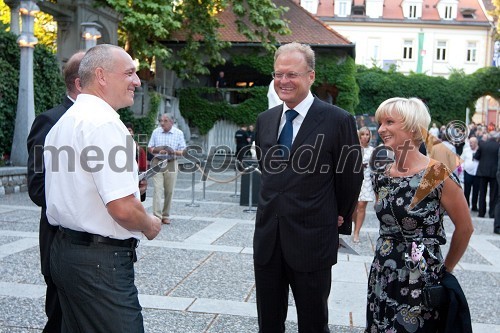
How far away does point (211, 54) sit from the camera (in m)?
22.8

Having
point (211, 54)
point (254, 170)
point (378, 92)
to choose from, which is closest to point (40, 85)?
point (254, 170)

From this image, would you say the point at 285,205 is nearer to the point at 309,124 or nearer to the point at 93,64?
the point at 309,124

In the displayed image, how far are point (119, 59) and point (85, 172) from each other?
22.0 inches

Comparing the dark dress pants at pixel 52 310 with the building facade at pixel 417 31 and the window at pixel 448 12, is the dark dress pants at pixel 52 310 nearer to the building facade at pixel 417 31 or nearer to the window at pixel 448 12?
the building facade at pixel 417 31

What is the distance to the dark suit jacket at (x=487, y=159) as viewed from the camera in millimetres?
12836

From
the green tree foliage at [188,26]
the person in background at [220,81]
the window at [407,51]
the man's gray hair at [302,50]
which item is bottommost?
the man's gray hair at [302,50]

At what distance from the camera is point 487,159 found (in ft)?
42.2

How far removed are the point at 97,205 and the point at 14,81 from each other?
40.4 ft

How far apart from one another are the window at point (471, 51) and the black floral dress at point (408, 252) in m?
59.1

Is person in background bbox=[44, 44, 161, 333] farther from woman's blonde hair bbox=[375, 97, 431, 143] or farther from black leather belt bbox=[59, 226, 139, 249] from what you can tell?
woman's blonde hair bbox=[375, 97, 431, 143]

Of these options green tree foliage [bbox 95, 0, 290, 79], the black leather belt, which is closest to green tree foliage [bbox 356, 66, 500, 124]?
green tree foliage [bbox 95, 0, 290, 79]

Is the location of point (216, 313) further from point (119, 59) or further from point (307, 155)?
point (119, 59)

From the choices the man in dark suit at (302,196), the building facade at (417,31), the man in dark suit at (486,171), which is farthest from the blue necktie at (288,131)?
the building facade at (417,31)

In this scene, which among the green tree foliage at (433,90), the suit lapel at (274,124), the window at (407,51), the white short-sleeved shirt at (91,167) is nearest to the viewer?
the white short-sleeved shirt at (91,167)
